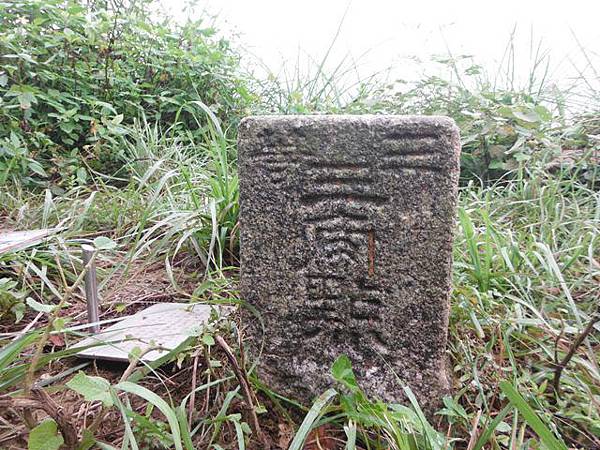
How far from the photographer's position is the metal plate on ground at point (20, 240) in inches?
58.2

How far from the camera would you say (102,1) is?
3.40m

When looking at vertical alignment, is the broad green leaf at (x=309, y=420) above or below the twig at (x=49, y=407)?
below

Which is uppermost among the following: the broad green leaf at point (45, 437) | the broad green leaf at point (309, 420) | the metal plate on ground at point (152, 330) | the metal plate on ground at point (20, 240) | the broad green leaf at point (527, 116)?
the broad green leaf at point (527, 116)

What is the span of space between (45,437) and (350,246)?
65cm

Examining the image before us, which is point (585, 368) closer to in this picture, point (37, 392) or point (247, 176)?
point (247, 176)

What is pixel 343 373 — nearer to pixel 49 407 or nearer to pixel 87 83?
pixel 49 407

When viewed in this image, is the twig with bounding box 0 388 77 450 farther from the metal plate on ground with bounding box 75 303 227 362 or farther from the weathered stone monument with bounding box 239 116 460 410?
the weathered stone monument with bounding box 239 116 460 410

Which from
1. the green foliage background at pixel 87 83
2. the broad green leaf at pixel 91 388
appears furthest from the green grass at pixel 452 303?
the green foliage background at pixel 87 83

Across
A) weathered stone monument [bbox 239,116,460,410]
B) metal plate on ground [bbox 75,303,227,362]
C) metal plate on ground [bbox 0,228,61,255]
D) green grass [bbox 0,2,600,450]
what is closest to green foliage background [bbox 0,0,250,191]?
green grass [bbox 0,2,600,450]

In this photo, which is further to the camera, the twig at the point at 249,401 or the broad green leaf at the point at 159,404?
the twig at the point at 249,401

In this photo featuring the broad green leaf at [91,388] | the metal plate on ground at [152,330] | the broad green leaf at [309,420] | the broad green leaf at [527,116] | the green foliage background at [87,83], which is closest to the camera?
the broad green leaf at [91,388]

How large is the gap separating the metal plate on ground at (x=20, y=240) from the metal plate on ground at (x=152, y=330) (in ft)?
1.48

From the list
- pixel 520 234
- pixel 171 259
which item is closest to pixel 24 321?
pixel 171 259

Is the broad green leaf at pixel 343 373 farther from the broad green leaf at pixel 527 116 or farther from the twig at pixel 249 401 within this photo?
the broad green leaf at pixel 527 116
